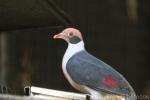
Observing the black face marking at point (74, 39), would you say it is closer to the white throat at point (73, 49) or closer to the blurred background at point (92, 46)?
the white throat at point (73, 49)

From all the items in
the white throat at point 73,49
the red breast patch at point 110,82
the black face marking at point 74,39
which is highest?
the black face marking at point 74,39

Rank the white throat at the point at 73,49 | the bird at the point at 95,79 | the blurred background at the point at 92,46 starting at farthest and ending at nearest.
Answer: the blurred background at the point at 92,46 < the white throat at the point at 73,49 < the bird at the point at 95,79

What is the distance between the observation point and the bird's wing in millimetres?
2389

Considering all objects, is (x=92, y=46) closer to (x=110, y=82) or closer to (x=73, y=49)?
(x=73, y=49)

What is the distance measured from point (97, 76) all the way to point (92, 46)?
3784 millimetres

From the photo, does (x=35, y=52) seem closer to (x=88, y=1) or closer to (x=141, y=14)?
(x=88, y=1)

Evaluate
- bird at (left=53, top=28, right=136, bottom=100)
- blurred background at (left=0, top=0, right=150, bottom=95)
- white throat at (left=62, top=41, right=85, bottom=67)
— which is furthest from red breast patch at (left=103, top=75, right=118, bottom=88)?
blurred background at (left=0, top=0, right=150, bottom=95)

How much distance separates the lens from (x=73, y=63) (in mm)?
2469

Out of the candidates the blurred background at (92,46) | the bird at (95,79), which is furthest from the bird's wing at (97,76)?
the blurred background at (92,46)

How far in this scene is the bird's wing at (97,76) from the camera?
239 centimetres

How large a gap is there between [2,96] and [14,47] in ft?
13.5

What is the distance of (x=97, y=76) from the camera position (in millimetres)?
2426

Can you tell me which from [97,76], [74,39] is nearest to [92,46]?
[74,39]

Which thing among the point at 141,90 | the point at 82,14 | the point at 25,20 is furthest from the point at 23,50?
Answer: the point at 25,20
